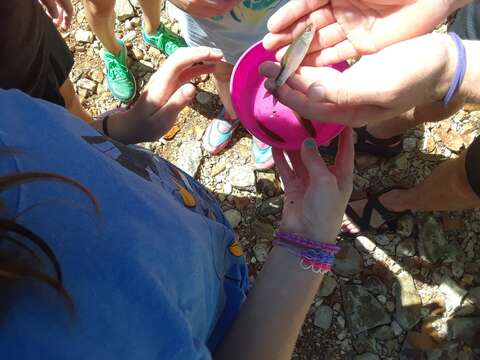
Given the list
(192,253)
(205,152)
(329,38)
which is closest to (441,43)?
(329,38)

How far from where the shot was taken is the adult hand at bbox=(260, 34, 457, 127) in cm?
164

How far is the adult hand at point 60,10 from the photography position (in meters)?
2.62

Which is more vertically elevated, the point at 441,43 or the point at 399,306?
the point at 441,43

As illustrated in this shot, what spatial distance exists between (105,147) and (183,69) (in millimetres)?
684

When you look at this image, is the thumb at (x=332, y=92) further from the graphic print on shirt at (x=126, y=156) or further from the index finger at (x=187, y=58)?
the graphic print on shirt at (x=126, y=156)

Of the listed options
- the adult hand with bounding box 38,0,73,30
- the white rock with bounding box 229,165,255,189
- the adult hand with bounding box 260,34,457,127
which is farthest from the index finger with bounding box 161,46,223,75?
the white rock with bounding box 229,165,255,189

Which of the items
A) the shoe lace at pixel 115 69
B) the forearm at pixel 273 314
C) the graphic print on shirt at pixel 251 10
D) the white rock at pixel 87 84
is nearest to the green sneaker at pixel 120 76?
the shoe lace at pixel 115 69

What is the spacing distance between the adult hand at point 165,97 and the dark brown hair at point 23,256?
1063 millimetres

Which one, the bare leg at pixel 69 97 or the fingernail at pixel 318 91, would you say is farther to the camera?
the bare leg at pixel 69 97

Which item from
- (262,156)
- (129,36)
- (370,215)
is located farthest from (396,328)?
(129,36)

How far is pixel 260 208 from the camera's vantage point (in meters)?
3.06

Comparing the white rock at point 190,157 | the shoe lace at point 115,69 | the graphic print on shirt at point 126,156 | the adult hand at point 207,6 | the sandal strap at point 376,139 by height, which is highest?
the adult hand at point 207,6

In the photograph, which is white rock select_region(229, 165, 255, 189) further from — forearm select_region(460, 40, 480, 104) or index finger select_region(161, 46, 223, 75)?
forearm select_region(460, 40, 480, 104)

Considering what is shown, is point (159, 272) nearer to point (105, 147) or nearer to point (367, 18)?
point (105, 147)
